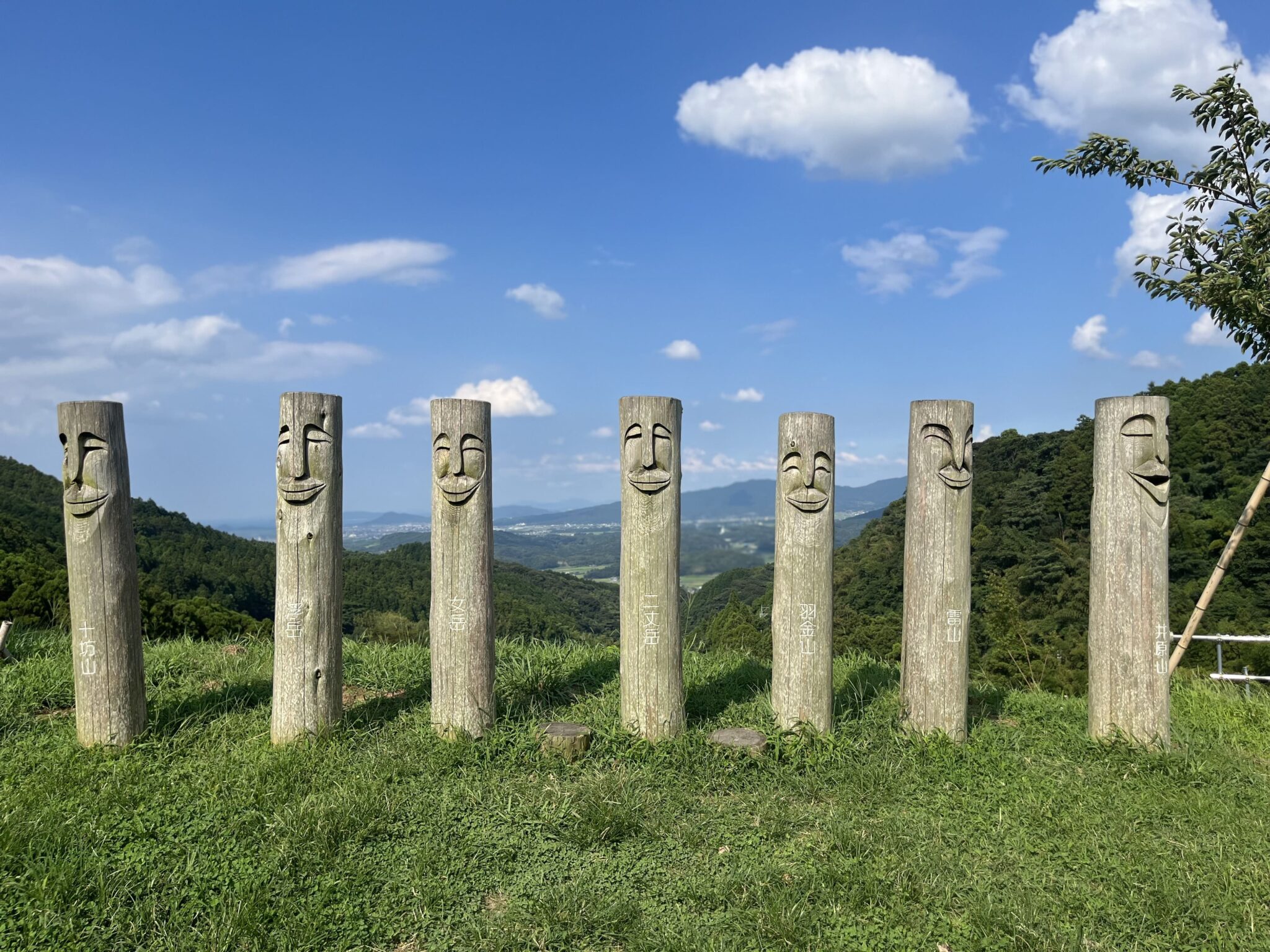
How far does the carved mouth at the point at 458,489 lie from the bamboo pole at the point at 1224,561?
6.41 m

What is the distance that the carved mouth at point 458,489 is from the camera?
6.05 metres

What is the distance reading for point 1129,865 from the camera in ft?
15.0

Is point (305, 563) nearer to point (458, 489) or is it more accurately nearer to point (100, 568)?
point (458, 489)

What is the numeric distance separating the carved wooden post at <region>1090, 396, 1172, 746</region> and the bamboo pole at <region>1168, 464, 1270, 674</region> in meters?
0.95

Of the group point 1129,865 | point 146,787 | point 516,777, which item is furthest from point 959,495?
point 146,787

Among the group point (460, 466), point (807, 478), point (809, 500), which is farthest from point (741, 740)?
Result: point (460, 466)

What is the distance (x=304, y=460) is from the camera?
603 cm

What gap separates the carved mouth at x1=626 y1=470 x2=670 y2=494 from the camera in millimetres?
6039

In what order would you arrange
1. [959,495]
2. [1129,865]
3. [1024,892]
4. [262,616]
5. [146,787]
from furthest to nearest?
1. [262,616]
2. [959,495]
3. [146,787]
4. [1129,865]
5. [1024,892]

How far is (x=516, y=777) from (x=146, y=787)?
2491mm

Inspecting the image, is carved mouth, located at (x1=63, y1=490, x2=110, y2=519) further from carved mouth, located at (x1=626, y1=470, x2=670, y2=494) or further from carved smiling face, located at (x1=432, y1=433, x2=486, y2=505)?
carved mouth, located at (x1=626, y1=470, x2=670, y2=494)

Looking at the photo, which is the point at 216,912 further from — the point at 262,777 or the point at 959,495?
the point at 959,495

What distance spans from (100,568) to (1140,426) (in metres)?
8.30

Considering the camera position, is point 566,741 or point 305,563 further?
point 305,563
